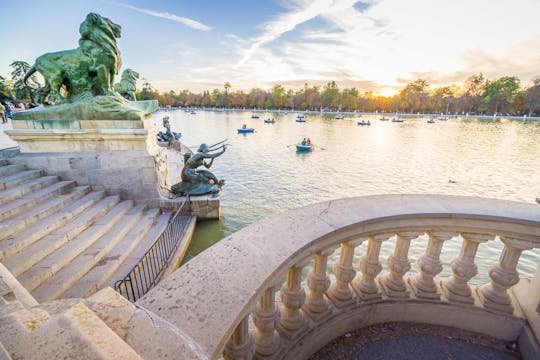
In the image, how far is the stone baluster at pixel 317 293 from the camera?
5.97 feet

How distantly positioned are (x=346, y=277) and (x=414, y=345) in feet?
2.65

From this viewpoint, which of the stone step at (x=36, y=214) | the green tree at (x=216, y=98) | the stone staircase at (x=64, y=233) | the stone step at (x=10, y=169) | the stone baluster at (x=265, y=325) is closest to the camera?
the stone baluster at (x=265, y=325)

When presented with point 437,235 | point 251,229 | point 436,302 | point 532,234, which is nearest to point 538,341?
point 436,302

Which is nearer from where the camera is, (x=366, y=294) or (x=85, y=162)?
(x=366, y=294)

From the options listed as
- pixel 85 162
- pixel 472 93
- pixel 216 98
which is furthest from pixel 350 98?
pixel 85 162

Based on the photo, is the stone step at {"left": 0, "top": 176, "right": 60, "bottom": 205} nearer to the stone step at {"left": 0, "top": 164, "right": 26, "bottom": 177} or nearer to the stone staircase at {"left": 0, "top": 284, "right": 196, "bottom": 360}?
the stone step at {"left": 0, "top": 164, "right": 26, "bottom": 177}

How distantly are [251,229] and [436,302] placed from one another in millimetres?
1770

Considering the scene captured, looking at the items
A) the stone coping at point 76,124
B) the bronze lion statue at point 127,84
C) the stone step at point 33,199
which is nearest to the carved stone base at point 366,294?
the stone step at point 33,199

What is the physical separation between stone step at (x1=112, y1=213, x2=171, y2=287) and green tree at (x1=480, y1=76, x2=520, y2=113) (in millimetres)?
101844

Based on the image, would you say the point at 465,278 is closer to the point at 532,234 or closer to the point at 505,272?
the point at 505,272

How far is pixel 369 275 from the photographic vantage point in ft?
6.75

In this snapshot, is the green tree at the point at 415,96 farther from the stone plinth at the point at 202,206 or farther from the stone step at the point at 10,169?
the stone step at the point at 10,169

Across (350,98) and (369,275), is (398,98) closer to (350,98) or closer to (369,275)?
(350,98)

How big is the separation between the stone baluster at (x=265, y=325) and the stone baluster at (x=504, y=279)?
72.3 inches
